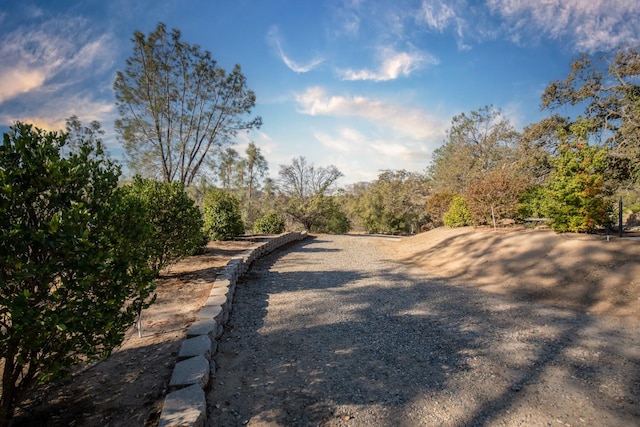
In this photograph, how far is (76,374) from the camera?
290cm

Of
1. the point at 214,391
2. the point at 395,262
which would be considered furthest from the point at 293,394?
the point at 395,262

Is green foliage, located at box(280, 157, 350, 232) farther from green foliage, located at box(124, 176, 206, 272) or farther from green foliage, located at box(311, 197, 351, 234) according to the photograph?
green foliage, located at box(124, 176, 206, 272)

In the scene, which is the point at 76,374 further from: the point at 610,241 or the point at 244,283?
the point at 610,241

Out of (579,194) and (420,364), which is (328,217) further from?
(420,364)

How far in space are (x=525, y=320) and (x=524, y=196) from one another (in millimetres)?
10541

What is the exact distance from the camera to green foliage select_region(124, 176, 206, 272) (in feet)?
19.0

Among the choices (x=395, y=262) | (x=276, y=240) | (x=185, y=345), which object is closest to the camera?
(x=185, y=345)

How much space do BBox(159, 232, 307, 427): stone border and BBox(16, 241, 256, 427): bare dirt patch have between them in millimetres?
187

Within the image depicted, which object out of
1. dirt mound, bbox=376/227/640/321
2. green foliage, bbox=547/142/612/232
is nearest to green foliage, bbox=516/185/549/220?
green foliage, bbox=547/142/612/232

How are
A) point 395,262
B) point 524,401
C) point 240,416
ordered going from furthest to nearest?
point 395,262 < point 524,401 < point 240,416

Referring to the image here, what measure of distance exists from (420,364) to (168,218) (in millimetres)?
5149

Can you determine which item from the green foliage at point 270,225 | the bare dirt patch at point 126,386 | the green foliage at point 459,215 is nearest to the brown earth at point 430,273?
the bare dirt patch at point 126,386

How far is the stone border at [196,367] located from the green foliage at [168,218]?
Result: 1.28 metres

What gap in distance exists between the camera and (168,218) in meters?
6.00
